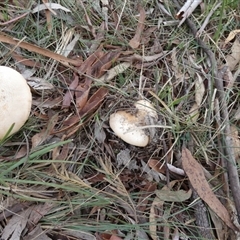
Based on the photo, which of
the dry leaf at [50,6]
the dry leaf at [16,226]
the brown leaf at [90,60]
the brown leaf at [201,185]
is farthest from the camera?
the dry leaf at [50,6]

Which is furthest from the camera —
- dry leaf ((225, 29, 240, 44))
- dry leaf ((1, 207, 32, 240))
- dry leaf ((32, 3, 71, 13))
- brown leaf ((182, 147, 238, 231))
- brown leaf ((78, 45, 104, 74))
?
dry leaf ((225, 29, 240, 44))

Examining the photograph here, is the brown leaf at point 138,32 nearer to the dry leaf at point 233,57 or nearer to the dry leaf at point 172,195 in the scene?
the dry leaf at point 233,57

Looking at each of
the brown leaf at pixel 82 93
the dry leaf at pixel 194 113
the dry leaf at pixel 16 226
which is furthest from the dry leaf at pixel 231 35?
the dry leaf at pixel 16 226

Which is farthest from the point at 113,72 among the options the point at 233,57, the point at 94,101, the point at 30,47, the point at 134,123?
the point at 233,57

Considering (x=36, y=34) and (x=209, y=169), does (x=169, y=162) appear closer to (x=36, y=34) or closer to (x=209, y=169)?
(x=209, y=169)

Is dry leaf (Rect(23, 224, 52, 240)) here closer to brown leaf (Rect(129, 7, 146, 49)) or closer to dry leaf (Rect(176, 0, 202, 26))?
brown leaf (Rect(129, 7, 146, 49))

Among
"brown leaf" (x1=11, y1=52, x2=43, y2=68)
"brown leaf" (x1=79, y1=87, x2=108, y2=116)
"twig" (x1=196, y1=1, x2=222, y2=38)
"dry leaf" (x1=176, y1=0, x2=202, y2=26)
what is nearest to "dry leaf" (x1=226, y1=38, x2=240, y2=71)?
"twig" (x1=196, y1=1, x2=222, y2=38)
